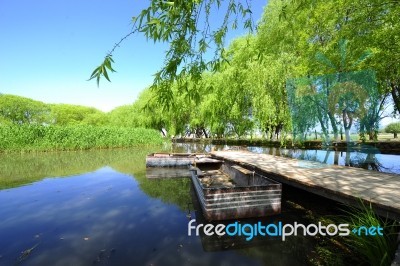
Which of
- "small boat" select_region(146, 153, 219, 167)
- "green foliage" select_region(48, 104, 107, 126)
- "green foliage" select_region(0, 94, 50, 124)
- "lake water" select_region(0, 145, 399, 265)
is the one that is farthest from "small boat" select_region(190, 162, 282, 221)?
"green foliage" select_region(48, 104, 107, 126)

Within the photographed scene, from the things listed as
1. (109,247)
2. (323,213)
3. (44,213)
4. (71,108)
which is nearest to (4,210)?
(44,213)

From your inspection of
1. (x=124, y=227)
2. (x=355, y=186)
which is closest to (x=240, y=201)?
(x=355, y=186)

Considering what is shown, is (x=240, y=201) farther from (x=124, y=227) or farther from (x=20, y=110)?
(x=20, y=110)

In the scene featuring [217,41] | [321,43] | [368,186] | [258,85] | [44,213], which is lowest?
[44,213]

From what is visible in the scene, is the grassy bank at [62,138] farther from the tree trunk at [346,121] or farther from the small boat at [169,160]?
the tree trunk at [346,121]

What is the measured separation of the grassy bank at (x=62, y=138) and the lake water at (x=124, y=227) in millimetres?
15837

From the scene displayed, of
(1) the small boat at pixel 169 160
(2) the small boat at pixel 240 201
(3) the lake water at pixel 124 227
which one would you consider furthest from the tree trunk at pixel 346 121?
(2) the small boat at pixel 240 201

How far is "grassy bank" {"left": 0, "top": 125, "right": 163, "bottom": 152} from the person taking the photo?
25.1 meters

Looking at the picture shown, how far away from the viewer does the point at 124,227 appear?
21.5 feet

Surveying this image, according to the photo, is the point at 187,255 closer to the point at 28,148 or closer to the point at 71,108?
the point at 28,148

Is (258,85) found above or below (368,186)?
above

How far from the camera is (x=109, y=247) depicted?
5398 mm

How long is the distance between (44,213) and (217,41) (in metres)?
7.47

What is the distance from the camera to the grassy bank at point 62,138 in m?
25.1
